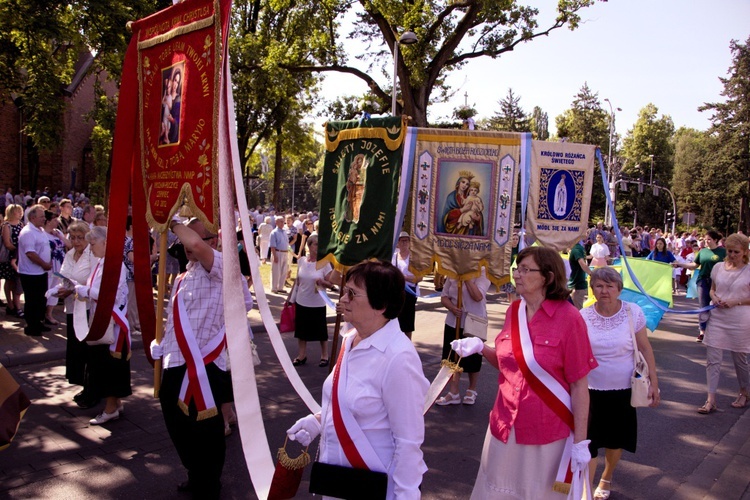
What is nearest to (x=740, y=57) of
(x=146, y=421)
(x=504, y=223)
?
(x=504, y=223)

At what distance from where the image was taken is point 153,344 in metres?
3.90

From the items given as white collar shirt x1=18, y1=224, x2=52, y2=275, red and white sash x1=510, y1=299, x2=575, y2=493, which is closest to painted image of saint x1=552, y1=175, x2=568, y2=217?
red and white sash x1=510, y1=299, x2=575, y2=493

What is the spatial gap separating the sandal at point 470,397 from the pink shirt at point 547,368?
13.0 ft

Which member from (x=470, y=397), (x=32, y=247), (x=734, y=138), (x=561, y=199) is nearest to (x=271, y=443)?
(x=470, y=397)

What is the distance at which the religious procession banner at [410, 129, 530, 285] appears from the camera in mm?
6805

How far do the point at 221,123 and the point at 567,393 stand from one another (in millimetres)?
2272

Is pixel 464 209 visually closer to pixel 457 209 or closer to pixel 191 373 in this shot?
pixel 457 209

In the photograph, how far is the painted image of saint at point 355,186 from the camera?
6262 millimetres

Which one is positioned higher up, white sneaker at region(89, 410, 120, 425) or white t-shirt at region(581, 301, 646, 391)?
white t-shirt at region(581, 301, 646, 391)

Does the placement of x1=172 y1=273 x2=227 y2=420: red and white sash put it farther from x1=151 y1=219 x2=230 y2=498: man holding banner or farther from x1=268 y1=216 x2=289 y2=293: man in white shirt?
x1=268 y1=216 x2=289 y2=293: man in white shirt

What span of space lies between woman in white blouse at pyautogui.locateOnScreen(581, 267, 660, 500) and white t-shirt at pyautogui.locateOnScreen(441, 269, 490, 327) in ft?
7.42

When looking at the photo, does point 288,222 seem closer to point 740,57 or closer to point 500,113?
point 740,57

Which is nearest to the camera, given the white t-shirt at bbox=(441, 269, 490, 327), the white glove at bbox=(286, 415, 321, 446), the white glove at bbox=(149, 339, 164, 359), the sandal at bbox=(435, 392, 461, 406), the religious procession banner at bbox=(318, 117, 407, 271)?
the white glove at bbox=(286, 415, 321, 446)

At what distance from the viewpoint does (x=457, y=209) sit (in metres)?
6.94
